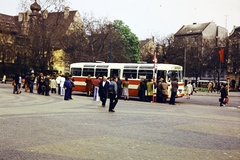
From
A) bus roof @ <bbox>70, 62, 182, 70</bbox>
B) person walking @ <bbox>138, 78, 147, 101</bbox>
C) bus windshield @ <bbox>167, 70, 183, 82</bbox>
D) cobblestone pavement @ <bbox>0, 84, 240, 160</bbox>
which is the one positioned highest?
bus roof @ <bbox>70, 62, 182, 70</bbox>

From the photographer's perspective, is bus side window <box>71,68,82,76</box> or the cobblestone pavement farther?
bus side window <box>71,68,82,76</box>

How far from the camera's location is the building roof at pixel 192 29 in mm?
99650

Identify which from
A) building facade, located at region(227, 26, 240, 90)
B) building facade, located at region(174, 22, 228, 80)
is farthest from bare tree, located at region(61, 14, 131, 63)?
building facade, located at region(227, 26, 240, 90)

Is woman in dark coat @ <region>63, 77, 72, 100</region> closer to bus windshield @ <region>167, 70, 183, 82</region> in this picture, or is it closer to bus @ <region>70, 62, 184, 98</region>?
bus @ <region>70, 62, 184, 98</region>

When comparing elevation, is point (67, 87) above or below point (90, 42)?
below

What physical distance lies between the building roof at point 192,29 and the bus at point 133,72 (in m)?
72.2

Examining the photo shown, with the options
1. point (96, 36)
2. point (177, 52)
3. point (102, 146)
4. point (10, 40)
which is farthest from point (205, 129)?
point (177, 52)

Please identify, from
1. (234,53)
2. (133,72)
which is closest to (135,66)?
(133,72)

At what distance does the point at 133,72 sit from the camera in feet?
94.1

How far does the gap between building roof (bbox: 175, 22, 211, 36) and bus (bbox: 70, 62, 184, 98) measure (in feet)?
237

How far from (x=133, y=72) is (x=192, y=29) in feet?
259

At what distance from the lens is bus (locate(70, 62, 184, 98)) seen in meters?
27.4

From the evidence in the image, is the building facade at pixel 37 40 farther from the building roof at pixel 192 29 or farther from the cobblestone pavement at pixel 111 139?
the building roof at pixel 192 29

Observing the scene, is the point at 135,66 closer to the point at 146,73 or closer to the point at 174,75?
the point at 146,73
